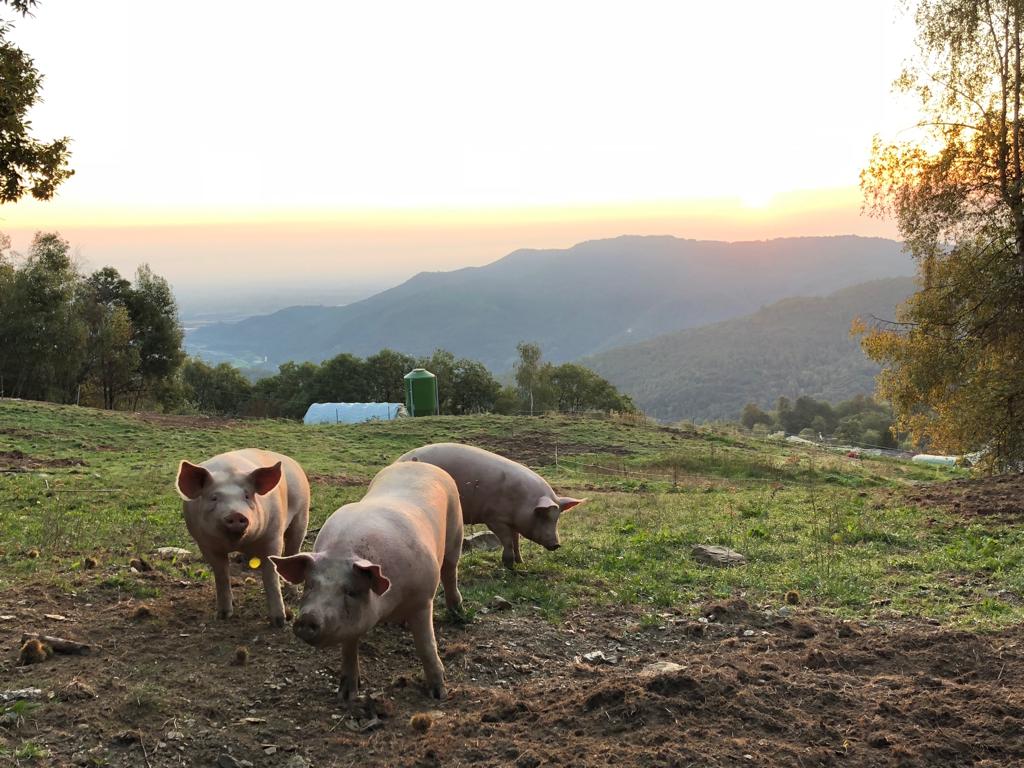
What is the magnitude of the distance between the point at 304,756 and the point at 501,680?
1673 mm

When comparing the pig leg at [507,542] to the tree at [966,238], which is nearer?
the pig leg at [507,542]

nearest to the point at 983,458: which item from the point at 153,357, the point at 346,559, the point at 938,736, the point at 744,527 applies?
the point at 744,527

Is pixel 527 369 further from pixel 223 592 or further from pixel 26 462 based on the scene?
pixel 223 592

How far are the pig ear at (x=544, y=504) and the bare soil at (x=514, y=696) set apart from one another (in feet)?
7.33

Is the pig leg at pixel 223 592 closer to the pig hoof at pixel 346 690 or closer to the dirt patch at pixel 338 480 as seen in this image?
the pig hoof at pixel 346 690

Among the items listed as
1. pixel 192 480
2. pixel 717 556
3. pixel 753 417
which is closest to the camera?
pixel 192 480

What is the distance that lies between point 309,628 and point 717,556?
6538 millimetres

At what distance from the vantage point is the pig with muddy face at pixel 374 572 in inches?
Result: 180

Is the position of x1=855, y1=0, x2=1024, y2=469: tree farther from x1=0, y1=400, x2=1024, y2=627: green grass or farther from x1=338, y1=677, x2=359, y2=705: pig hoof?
x1=338, y1=677, x2=359, y2=705: pig hoof

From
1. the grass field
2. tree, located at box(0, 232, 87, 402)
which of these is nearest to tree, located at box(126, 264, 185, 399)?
tree, located at box(0, 232, 87, 402)

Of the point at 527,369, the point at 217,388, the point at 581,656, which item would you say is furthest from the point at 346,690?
the point at 527,369

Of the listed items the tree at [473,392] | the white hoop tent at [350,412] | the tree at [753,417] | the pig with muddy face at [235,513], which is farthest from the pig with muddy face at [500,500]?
the tree at [753,417]

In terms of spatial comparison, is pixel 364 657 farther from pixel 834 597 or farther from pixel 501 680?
pixel 834 597

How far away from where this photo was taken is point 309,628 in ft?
14.5
